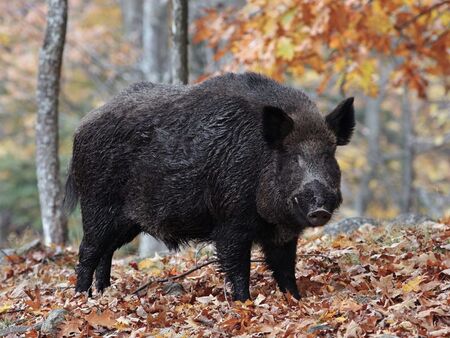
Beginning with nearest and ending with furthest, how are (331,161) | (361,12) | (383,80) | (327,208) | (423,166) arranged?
(327,208), (331,161), (361,12), (383,80), (423,166)

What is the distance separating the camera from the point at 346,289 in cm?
636

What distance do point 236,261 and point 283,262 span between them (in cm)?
47

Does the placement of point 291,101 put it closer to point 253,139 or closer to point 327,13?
point 253,139

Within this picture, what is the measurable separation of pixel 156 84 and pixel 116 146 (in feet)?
2.95

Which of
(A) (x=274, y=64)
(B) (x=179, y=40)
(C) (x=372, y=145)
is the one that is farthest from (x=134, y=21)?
(B) (x=179, y=40)

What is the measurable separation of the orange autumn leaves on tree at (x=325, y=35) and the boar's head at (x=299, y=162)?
4.14 metres

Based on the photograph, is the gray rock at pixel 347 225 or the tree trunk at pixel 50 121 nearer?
the gray rock at pixel 347 225

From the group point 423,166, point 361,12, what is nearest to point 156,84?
point 361,12

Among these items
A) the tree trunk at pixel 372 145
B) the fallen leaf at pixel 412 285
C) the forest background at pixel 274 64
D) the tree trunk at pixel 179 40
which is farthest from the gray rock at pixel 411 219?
the tree trunk at pixel 372 145

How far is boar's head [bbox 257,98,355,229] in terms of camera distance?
19.4 ft

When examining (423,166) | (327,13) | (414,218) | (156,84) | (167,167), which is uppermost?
(327,13)

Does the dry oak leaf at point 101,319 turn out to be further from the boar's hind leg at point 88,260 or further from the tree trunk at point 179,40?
the tree trunk at point 179,40

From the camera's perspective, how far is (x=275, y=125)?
629cm

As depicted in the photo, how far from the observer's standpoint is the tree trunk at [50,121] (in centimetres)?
1048
